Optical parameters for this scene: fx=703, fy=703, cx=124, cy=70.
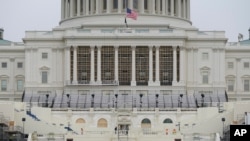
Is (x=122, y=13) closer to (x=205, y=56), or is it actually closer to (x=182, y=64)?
(x=205, y=56)

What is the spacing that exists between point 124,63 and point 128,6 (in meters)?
16.6

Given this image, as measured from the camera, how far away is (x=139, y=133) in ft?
223

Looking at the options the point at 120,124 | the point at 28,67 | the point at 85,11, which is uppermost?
the point at 85,11

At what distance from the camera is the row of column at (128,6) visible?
12669 centimetres

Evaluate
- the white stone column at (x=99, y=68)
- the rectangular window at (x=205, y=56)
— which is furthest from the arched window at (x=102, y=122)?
the rectangular window at (x=205, y=56)

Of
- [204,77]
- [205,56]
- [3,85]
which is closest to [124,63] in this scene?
[204,77]

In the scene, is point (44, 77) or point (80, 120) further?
point (44, 77)

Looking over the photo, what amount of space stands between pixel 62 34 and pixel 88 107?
2347cm

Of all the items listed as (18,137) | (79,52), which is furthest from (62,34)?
(18,137)

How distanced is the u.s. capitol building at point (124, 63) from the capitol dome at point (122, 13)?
179 millimetres

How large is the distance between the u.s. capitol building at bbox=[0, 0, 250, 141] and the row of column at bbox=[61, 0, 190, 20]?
18cm

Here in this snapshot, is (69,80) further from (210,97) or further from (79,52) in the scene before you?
(210,97)

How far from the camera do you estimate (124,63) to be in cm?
11369

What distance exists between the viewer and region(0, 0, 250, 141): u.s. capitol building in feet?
352
